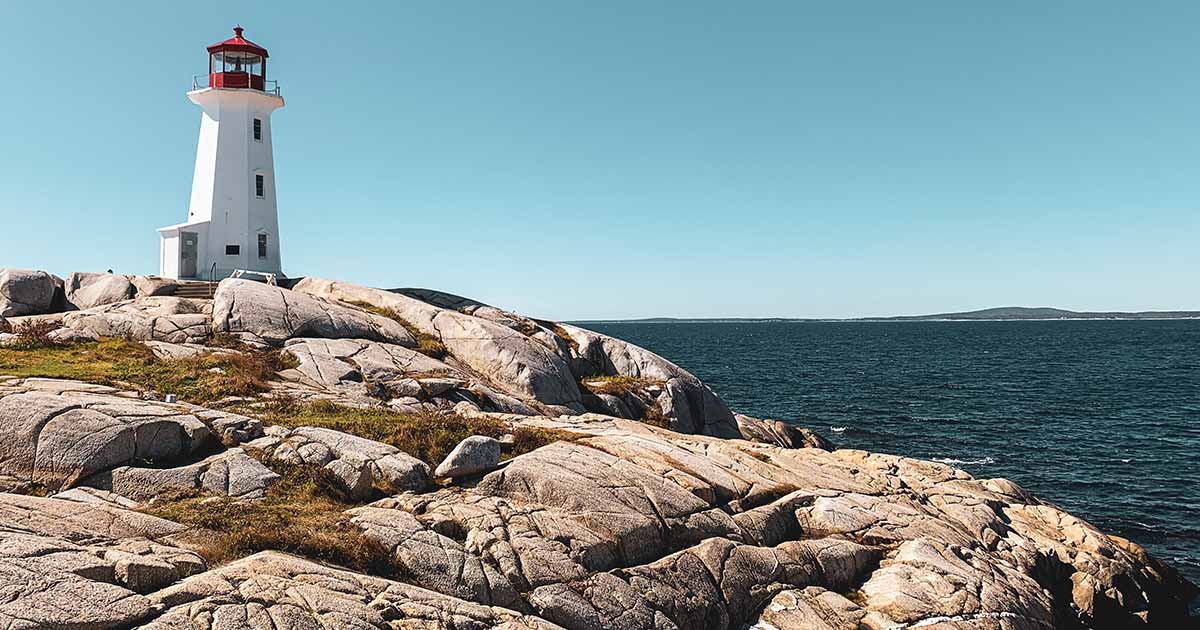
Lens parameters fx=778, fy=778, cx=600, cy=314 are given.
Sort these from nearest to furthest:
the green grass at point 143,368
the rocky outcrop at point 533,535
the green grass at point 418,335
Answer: the rocky outcrop at point 533,535 → the green grass at point 143,368 → the green grass at point 418,335

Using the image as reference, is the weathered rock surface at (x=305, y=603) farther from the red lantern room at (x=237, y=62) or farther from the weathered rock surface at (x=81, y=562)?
the red lantern room at (x=237, y=62)

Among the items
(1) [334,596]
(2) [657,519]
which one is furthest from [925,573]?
(1) [334,596]

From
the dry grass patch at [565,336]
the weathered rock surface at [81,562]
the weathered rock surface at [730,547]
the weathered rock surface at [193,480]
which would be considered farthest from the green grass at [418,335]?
the weathered rock surface at [81,562]

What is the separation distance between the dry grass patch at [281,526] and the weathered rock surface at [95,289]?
25.6m

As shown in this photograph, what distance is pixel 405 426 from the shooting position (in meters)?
19.5

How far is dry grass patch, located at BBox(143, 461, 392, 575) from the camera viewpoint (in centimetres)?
1345

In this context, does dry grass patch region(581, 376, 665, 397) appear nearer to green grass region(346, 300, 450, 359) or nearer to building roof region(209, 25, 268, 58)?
green grass region(346, 300, 450, 359)

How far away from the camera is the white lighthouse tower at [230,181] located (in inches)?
1668

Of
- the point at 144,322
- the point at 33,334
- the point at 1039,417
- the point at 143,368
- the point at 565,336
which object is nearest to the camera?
the point at 143,368

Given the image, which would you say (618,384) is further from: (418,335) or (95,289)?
(95,289)

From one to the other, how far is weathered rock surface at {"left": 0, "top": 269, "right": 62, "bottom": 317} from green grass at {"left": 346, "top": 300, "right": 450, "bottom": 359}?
13.1 metres

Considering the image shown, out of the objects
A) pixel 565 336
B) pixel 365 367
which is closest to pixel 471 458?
pixel 365 367

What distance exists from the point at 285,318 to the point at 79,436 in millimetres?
16035

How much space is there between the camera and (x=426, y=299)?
41750 millimetres
